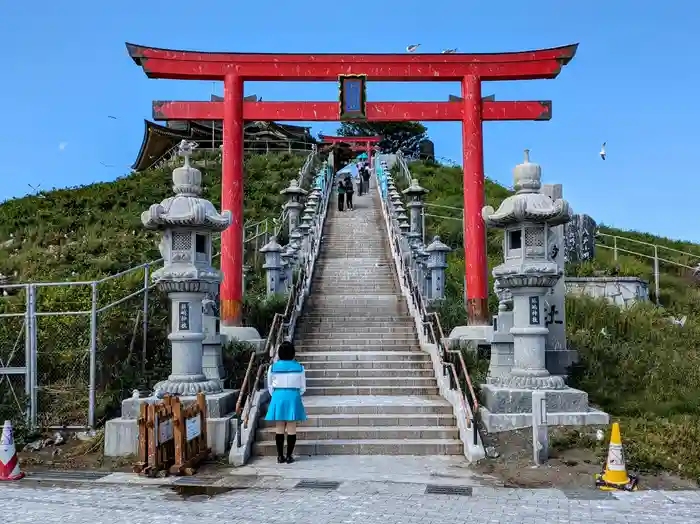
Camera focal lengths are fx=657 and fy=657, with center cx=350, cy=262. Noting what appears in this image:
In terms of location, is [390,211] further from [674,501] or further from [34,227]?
[674,501]

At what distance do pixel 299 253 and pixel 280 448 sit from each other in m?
A: 9.99

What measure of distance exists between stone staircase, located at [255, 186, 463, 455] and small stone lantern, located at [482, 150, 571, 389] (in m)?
1.33

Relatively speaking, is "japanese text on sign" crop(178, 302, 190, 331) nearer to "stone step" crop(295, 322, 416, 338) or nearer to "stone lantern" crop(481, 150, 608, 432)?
"stone step" crop(295, 322, 416, 338)

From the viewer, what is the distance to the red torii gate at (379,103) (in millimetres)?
13945

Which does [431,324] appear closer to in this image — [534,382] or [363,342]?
[363,342]

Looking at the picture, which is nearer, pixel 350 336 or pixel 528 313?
pixel 528 313

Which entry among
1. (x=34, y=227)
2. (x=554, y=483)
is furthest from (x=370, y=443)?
(x=34, y=227)

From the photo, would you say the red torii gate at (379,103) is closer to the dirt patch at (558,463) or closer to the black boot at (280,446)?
the dirt patch at (558,463)

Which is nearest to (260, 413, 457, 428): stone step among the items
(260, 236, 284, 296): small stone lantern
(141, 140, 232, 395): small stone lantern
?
(141, 140, 232, 395): small stone lantern

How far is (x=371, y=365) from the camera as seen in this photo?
11859 mm

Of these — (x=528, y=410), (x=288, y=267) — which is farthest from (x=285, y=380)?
(x=288, y=267)

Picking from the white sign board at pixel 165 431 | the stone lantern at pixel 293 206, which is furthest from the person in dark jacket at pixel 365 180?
the white sign board at pixel 165 431

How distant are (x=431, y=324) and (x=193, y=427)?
215 inches

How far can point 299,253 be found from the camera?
18.0 meters
